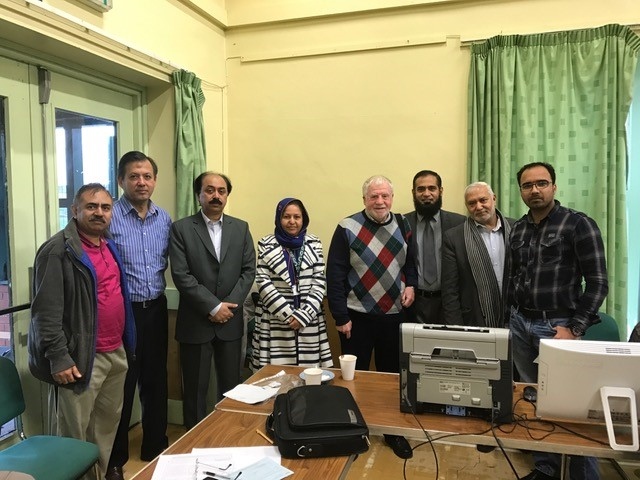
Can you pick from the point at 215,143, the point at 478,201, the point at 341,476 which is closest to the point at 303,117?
the point at 215,143

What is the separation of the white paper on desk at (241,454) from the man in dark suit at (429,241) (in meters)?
1.57

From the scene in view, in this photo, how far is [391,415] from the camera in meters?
1.65

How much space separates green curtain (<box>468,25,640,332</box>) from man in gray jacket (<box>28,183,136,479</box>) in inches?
90.1

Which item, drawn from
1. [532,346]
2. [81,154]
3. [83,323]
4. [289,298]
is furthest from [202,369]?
[532,346]

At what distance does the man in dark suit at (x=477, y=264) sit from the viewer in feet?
8.18

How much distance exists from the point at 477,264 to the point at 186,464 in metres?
1.77

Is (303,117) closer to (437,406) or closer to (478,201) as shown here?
(478,201)

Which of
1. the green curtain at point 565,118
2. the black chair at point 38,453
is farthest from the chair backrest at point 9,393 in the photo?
the green curtain at point 565,118

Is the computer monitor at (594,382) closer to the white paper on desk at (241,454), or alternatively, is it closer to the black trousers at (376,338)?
the white paper on desk at (241,454)

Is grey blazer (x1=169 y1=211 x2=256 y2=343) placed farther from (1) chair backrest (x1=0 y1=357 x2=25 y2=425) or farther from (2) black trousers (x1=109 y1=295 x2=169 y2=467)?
(1) chair backrest (x1=0 y1=357 x2=25 y2=425)

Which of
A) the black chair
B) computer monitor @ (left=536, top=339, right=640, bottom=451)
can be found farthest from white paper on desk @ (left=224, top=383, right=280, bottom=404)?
computer monitor @ (left=536, top=339, right=640, bottom=451)

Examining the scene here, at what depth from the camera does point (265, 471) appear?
129cm

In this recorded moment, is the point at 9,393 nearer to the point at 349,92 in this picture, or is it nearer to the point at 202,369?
the point at 202,369

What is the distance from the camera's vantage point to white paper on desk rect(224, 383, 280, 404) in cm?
178
